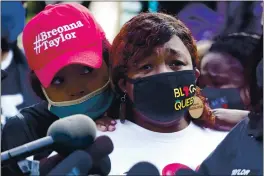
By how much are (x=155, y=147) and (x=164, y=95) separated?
8.4 inches

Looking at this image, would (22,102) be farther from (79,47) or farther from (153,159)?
(153,159)

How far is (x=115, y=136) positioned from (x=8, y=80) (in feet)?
1.38

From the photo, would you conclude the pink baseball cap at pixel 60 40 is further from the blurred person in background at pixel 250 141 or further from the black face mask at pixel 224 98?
the blurred person in background at pixel 250 141

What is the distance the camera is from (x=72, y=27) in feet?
5.90

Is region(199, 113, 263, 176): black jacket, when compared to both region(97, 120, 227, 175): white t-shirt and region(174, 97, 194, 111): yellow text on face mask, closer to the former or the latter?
region(97, 120, 227, 175): white t-shirt

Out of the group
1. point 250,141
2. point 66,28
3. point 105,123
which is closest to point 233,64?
point 250,141

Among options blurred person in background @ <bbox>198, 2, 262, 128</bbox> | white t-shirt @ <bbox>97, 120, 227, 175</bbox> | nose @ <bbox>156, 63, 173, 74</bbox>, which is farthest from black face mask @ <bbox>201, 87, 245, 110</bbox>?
nose @ <bbox>156, 63, 173, 74</bbox>

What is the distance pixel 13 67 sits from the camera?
6.03 ft

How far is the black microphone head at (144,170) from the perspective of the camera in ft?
6.03

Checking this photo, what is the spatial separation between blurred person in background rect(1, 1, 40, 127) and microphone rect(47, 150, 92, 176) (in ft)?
1.12

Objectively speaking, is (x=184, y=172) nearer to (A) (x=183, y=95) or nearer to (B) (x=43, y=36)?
(A) (x=183, y=95)

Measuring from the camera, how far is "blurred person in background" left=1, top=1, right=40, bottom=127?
1.83 meters

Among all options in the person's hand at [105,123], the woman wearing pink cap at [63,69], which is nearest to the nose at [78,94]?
the woman wearing pink cap at [63,69]

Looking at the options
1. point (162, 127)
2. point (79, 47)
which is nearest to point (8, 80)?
point (79, 47)
